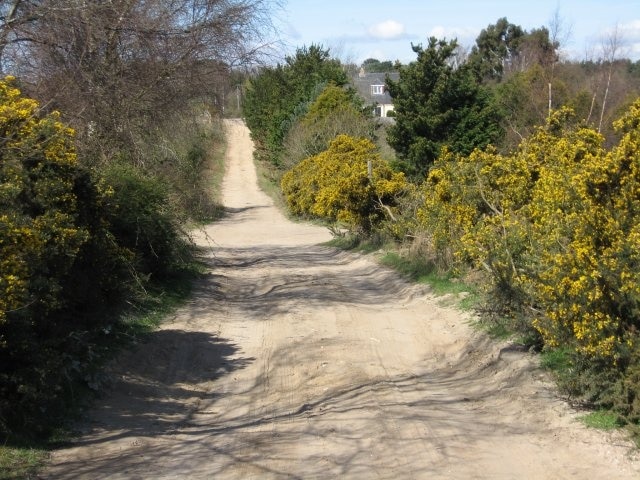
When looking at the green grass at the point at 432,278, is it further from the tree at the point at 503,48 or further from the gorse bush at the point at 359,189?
the tree at the point at 503,48

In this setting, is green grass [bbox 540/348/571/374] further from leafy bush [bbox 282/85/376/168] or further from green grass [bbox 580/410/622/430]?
leafy bush [bbox 282/85/376/168]

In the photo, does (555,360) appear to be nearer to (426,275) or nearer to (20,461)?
(20,461)

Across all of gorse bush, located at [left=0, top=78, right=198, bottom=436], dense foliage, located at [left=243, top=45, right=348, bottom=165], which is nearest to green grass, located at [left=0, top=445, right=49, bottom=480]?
gorse bush, located at [left=0, top=78, right=198, bottom=436]

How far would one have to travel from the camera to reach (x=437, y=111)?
37656 mm

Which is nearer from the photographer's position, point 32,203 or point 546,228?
point 32,203

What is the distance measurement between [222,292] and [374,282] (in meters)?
3.37

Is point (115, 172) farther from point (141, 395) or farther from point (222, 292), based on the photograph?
point (141, 395)

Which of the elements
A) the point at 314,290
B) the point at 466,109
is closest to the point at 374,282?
the point at 314,290

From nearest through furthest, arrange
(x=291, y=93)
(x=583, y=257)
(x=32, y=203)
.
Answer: (x=583, y=257) < (x=32, y=203) < (x=291, y=93)

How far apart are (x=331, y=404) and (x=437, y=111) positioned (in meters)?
29.7

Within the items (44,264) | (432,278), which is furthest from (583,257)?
(432,278)

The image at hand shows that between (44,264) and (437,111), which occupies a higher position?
(437,111)

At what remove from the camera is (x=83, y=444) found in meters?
7.94

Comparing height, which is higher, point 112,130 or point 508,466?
point 112,130
